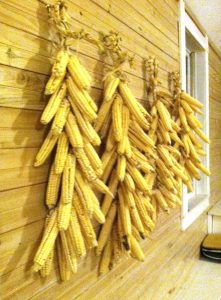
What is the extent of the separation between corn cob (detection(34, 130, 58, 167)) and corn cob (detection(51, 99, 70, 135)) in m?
0.04

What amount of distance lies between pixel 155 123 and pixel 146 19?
58cm

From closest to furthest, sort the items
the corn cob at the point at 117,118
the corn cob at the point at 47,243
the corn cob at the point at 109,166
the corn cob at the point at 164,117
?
the corn cob at the point at 47,243
the corn cob at the point at 117,118
the corn cob at the point at 109,166
the corn cob at the point at 164,117

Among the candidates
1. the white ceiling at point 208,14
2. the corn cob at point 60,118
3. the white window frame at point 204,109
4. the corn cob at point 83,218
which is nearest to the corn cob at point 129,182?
the corn cob at point 83,218

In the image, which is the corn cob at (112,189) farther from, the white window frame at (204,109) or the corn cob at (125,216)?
the white window frame at (204,109)

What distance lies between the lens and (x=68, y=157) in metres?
0.81

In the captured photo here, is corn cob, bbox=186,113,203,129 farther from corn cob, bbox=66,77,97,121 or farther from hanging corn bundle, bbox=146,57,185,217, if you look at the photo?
corn cob, bbox=66,77,97,121

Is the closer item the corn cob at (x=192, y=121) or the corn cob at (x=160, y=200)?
the corn cob at (x=160, y=200)

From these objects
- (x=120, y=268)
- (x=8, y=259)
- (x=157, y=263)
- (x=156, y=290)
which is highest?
(x=8, y=259)

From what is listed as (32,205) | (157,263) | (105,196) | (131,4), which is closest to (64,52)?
(32,205)

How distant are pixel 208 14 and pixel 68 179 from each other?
6.71 ft

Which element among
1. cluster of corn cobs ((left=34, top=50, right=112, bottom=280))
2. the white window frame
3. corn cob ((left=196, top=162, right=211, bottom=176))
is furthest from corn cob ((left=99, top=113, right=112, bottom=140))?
the white window frame

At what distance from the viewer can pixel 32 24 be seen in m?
0.81

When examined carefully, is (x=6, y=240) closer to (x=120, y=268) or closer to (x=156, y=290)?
(x=120, y=268)

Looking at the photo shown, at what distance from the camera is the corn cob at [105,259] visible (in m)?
1.13
